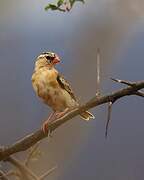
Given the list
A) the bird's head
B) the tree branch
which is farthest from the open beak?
the tree branch

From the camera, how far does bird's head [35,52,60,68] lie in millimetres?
1434

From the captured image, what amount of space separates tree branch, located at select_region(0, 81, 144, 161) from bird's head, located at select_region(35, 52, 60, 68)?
0.64 metres

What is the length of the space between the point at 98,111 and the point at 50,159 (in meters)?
0.71

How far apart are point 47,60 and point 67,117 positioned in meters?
0.77

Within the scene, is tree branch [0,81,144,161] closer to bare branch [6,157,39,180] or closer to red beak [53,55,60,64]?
bare branch [6,157,39,180]

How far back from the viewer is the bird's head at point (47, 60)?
1.43 meters

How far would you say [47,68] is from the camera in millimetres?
1420

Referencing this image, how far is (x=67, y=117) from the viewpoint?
2.34ft

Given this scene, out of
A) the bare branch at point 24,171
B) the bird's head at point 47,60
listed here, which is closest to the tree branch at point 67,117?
the bare branch at point 24,171

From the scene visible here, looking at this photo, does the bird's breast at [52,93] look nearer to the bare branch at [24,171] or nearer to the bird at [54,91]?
the bird at [54,91]

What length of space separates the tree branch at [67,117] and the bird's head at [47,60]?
0.64 metres

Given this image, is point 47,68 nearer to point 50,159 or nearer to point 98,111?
point 98,111

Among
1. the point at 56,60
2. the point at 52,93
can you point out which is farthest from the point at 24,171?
the point at 56,60

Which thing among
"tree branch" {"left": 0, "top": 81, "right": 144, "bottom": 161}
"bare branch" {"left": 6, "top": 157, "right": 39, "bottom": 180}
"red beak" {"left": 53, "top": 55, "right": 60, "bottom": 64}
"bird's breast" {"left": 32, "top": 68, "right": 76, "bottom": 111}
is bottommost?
"bird's breast" {"left": 32, "top": 68, "right": 76, "bottom": 111}
